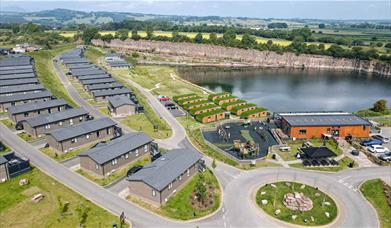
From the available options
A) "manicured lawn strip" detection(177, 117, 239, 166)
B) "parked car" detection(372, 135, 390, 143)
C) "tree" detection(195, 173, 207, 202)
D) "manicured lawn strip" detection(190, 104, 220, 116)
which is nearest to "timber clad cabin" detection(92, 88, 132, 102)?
"manicured lawn strip" detection(190, 104, 220, 116)

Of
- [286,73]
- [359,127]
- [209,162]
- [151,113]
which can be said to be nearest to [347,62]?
[286,73]

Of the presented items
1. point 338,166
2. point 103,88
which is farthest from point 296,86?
point 338,166

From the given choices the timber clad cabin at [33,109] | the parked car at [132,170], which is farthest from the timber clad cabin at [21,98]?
the parked car at [132,170]

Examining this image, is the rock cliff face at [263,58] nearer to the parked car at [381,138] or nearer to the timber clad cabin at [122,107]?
the timber clad cabin at [122,107]

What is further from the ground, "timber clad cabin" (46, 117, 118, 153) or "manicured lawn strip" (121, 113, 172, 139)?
"timber clad cabin" (46, 117, 118, 153)

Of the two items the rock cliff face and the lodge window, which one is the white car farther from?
the rock cliff face

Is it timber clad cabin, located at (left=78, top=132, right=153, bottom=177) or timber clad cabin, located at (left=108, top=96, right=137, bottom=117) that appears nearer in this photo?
timber clad cabin, located at (left=78, top=132, right=153, bottom=177)

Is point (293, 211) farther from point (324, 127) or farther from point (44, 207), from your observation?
point (44, 207)

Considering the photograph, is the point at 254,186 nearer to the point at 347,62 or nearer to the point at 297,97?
the point at 297,97
